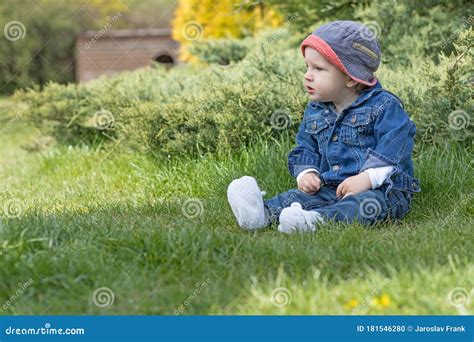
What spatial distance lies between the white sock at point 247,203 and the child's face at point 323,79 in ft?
2.12

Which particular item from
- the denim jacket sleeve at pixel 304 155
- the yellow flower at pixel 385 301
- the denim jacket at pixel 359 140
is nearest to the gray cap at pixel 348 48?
the denim jacket at pixel 359 140

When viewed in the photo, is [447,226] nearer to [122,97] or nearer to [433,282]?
[433,282]

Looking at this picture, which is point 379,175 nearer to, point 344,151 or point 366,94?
point 344,151

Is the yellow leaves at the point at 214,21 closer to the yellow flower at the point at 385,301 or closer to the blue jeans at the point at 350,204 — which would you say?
the blue jeans at the point at 350,204

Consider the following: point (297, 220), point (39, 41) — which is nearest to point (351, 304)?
point (297, 220)

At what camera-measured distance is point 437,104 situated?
16.4 ft

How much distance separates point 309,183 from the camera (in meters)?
4.30

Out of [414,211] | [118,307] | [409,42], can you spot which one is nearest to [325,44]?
[414,211]

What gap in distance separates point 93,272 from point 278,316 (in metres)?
0.79

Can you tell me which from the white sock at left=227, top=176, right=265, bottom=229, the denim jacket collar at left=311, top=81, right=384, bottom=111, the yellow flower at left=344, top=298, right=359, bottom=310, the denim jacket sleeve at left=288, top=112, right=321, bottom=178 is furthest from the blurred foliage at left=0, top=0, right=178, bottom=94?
the yellow flower at left=344, top=298, right=359, bottom=310

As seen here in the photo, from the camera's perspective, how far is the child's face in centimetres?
429

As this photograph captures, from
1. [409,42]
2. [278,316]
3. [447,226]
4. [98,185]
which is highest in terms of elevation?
[409,42]

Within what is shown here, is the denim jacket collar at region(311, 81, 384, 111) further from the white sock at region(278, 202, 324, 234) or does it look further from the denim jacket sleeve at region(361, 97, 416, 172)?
the white sock at region(278, 202, 324, 234)

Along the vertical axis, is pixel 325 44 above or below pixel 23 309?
above
